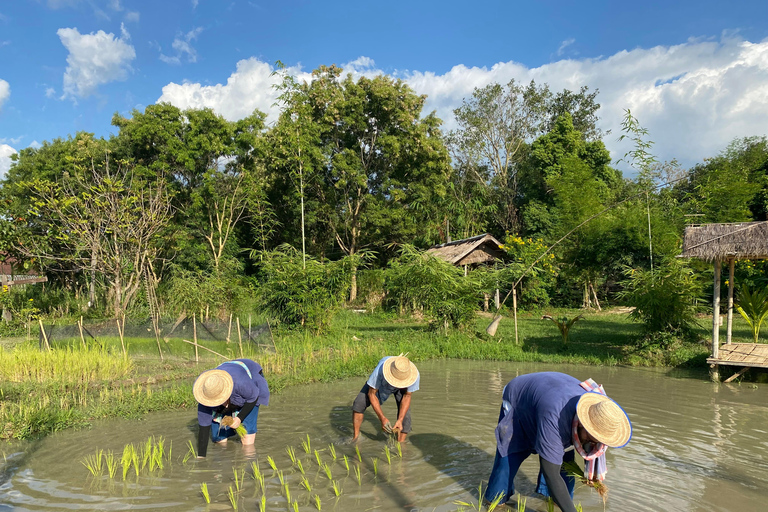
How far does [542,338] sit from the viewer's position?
37.7 ft

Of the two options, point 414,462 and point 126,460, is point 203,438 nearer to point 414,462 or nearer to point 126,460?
point 126,460

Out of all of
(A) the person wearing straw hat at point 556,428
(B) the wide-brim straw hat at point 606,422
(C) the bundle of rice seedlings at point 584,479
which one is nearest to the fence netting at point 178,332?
(A) the person wearing straw hat at point 556,428

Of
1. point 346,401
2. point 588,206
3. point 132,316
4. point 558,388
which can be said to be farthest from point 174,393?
point 588,206

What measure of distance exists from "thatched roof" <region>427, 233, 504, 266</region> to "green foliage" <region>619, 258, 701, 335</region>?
23.6 ft

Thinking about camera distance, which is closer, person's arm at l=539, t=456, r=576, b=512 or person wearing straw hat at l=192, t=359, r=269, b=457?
person's arm at l=539, t=456, r=576, b=512

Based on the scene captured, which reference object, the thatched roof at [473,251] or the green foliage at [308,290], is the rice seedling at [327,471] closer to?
the green foliage at [308,290]

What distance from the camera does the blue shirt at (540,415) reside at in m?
2.87

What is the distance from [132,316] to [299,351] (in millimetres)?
5200

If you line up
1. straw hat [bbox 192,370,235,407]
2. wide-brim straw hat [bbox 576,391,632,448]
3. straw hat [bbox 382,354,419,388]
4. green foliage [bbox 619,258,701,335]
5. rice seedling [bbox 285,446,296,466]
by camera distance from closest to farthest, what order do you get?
wide-brim straw hat [bbox 576,391,632,448], straw hat [bbox 192,370,235,407], straw hat [bbox 382,354,419,388], rice seedling [bbox 285,446,296,466], green foliage [bbox 619,258,701,335]

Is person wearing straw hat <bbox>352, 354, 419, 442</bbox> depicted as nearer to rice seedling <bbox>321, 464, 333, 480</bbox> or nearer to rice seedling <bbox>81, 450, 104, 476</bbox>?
rice seedling <bbox>321, 464, 333, 480</bbox>

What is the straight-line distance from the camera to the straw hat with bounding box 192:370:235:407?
4062 millimetres

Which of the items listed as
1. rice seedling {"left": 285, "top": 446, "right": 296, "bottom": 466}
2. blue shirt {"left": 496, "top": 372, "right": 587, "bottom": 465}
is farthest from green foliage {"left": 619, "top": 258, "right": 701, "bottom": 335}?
rice seedling {"left": 285, "top": 446, "right": 296, "bottom": 466}

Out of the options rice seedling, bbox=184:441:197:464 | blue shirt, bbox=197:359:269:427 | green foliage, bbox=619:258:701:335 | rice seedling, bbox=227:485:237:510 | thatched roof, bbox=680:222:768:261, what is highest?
thatched roof, bbox=680:222:768:261

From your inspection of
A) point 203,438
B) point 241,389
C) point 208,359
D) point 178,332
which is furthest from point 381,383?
point 178,332
